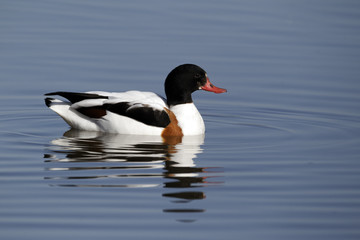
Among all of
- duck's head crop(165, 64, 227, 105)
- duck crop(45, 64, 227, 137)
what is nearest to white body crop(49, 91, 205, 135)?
duck crop(45, 64, 227, 137)

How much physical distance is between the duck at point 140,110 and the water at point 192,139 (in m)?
0.24

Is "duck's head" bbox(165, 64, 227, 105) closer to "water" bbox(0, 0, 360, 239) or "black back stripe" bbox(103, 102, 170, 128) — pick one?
"black back stripe" bbox(103, 102, 170, 128)

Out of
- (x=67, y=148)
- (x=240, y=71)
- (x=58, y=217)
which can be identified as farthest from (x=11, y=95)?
(x=58, y=217)

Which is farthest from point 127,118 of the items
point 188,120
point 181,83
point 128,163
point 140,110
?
point 128,163

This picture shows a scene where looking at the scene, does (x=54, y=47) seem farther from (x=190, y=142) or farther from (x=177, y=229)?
(x=177, y=229)

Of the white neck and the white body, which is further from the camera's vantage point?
the white neck

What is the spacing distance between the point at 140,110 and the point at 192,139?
2.85 ft

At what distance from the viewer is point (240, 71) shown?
15.9m

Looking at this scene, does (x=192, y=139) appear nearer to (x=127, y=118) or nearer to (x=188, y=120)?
(x=188, y=120)

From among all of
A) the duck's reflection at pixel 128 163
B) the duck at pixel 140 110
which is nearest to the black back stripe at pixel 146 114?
the duck at pixel 140 110

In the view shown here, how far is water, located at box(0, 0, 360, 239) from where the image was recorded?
7.98m

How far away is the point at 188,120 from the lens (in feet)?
40.1

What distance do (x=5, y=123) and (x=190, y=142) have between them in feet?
9.58

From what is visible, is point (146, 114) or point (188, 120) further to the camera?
point (188, 120)
